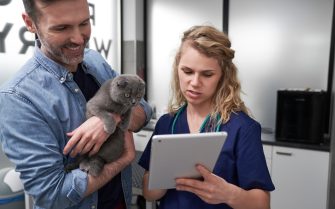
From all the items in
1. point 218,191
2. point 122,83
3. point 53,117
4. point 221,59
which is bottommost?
point 218,191

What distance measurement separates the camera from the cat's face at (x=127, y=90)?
3.59ft

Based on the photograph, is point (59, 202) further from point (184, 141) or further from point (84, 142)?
point (184, 141)

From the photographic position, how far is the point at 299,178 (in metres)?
2.76

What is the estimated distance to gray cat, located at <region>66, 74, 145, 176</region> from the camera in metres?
1.05

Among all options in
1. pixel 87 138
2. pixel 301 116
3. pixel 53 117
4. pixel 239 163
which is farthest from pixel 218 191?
pixel 301 116

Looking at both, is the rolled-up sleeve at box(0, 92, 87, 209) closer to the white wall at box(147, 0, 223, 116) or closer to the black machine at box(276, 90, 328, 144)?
the black machine at box(276, 90, 328, 144)

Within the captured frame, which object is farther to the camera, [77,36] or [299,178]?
[299,178]

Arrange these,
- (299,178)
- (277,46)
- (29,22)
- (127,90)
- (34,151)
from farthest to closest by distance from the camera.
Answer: (277,46)
(299,178)
(127,90)
(29,22)
(34,151)

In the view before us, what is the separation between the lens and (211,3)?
11.7ft

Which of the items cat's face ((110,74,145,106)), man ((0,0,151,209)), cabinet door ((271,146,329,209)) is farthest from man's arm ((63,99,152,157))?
cabinet door ((271,146,329,209))

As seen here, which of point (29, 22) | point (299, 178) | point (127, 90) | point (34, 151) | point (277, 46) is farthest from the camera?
point (277, 46)

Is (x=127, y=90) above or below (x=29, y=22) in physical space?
below

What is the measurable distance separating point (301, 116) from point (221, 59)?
6.48ft

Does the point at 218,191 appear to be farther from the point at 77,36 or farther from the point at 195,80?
the point at 77,36
